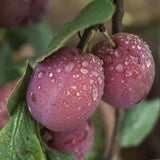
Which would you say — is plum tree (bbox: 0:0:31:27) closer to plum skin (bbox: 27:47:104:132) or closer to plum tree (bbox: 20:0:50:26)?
plum tree (bbox: 20:0:50:26)

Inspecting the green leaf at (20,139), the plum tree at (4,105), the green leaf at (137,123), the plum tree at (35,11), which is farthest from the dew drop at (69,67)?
the green leaf at (137,123)

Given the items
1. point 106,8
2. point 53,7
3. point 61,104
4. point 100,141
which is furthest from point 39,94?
point 53,7

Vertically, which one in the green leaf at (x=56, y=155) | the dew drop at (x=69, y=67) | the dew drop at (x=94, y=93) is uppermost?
the dew drop at (x=69, y=67)

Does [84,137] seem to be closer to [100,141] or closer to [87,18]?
[87,18]

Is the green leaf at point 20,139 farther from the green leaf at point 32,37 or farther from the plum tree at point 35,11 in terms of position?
the green leaf at point 32,37

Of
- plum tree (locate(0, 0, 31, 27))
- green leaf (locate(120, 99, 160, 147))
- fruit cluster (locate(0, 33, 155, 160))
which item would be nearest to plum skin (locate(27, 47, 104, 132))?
fruit cluster (locate(0, 33, 155, 160))

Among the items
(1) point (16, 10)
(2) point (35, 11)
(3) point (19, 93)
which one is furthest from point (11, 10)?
(3) point (19, 93)
